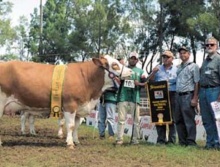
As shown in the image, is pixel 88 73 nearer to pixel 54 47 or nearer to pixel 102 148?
pixel 102 148

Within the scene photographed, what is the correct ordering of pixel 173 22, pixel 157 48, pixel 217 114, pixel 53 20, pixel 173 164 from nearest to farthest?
1. pixel 173 164
2. pixel 217 114
3. pixel 173 22
4. pixel 157 48
5. pixel 53 20

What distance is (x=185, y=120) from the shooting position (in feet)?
31.1

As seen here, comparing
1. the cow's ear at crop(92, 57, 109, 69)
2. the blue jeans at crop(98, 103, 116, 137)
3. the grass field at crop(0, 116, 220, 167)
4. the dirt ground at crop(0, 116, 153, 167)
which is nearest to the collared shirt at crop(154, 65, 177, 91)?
the cow's ear at crop(92, 57, 109, 69)

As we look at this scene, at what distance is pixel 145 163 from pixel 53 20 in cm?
5251

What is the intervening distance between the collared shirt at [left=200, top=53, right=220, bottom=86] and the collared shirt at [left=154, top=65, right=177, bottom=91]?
2.79 feet

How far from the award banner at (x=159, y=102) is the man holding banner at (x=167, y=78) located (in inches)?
5.3

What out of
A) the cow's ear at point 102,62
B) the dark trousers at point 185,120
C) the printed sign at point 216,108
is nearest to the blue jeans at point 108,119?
the cow's ear at point 102,62

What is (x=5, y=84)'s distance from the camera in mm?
9367

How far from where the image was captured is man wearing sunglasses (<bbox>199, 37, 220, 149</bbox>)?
29.6 feet

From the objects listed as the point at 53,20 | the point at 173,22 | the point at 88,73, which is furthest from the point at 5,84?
the point at 53,20

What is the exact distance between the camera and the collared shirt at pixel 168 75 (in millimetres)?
9844

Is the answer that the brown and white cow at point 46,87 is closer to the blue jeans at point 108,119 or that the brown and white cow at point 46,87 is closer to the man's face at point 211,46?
the man's face at point 211,46

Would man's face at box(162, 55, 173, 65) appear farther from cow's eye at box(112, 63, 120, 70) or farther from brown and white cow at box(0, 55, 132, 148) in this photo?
cow's eye at box(112, 63, 120, 70)

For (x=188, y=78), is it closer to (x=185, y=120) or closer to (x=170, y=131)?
(x=185, y=120)
